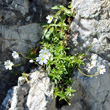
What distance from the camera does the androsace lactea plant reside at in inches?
128

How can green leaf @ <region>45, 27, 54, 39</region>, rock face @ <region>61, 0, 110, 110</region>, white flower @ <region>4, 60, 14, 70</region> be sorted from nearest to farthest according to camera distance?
rock face @ <region>61, 0, 110, 110</region> → white flower @ <region>4, 60, 14, 70</region> → green leaf @ <region>45, 27, 54, 39</region>

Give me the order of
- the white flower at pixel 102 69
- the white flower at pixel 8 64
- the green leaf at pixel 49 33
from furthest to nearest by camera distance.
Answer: the green leaf at pixel 49 33 < the white flower at pixel 8 64 < the white flower at pixel 102 69

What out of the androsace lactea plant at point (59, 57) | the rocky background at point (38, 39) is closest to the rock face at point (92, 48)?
the rocky background at point (38, 39)

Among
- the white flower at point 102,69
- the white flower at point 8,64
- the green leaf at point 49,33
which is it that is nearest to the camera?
→ the white flower at point 102,69

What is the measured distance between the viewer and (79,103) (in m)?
3.48

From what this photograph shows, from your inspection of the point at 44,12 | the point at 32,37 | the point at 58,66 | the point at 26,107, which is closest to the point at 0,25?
the point at 32,37

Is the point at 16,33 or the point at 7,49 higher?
the point at 16,33

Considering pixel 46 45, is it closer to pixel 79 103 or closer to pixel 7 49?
pixel 7 49

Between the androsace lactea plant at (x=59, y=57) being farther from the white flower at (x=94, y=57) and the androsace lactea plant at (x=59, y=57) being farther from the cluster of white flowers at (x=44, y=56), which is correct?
the white flower at (x=94, y=57)

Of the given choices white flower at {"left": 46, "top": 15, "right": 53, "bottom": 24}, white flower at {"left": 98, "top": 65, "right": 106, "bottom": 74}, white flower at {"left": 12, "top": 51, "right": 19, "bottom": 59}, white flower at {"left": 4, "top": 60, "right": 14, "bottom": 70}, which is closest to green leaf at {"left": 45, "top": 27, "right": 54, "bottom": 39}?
white flower at {"left": 46, "top": 15, "right": 53, "bottom": 24}

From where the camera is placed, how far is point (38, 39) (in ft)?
12.0

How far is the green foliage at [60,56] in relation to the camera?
3273mm

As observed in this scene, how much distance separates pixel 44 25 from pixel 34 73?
0.93 metres

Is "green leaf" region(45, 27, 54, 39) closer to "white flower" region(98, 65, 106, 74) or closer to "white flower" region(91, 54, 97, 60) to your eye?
"white flower" region(91, 54, 97, 60)
